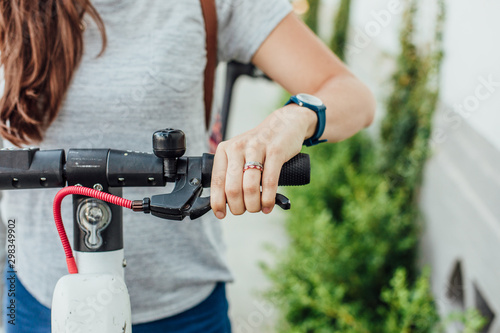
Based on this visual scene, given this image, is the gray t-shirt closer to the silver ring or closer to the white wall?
the silver ring

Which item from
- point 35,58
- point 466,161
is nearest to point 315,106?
point 35,58

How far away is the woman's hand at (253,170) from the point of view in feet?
2.65

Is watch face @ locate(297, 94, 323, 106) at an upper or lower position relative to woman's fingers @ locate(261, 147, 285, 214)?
upper

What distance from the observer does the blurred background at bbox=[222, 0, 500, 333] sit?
102 inches

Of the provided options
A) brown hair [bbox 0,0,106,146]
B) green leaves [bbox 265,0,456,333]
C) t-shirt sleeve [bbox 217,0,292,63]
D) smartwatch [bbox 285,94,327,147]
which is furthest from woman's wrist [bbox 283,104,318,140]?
green leaves [bbox 265,0,456,333]

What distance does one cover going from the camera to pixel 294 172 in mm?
866

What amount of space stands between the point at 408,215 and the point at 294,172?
10.9 feet

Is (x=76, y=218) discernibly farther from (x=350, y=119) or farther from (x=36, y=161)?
(x=350, y=119)

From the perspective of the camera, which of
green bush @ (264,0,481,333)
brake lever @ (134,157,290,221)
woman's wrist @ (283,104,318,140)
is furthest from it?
green bush @ (264,0,481,333)

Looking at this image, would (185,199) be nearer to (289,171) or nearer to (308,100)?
(289,171)

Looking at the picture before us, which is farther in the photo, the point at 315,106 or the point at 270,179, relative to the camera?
the point at 315,106

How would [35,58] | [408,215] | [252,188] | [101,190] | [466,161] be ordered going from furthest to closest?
[408,215] → [466,161] → [35,58] → [101,190] → [252,188]

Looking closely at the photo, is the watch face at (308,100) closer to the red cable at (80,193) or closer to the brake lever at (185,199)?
the brake lever at (185,199)

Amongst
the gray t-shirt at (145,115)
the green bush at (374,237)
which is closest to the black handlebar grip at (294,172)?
the gray t-shirt at (145,115)
